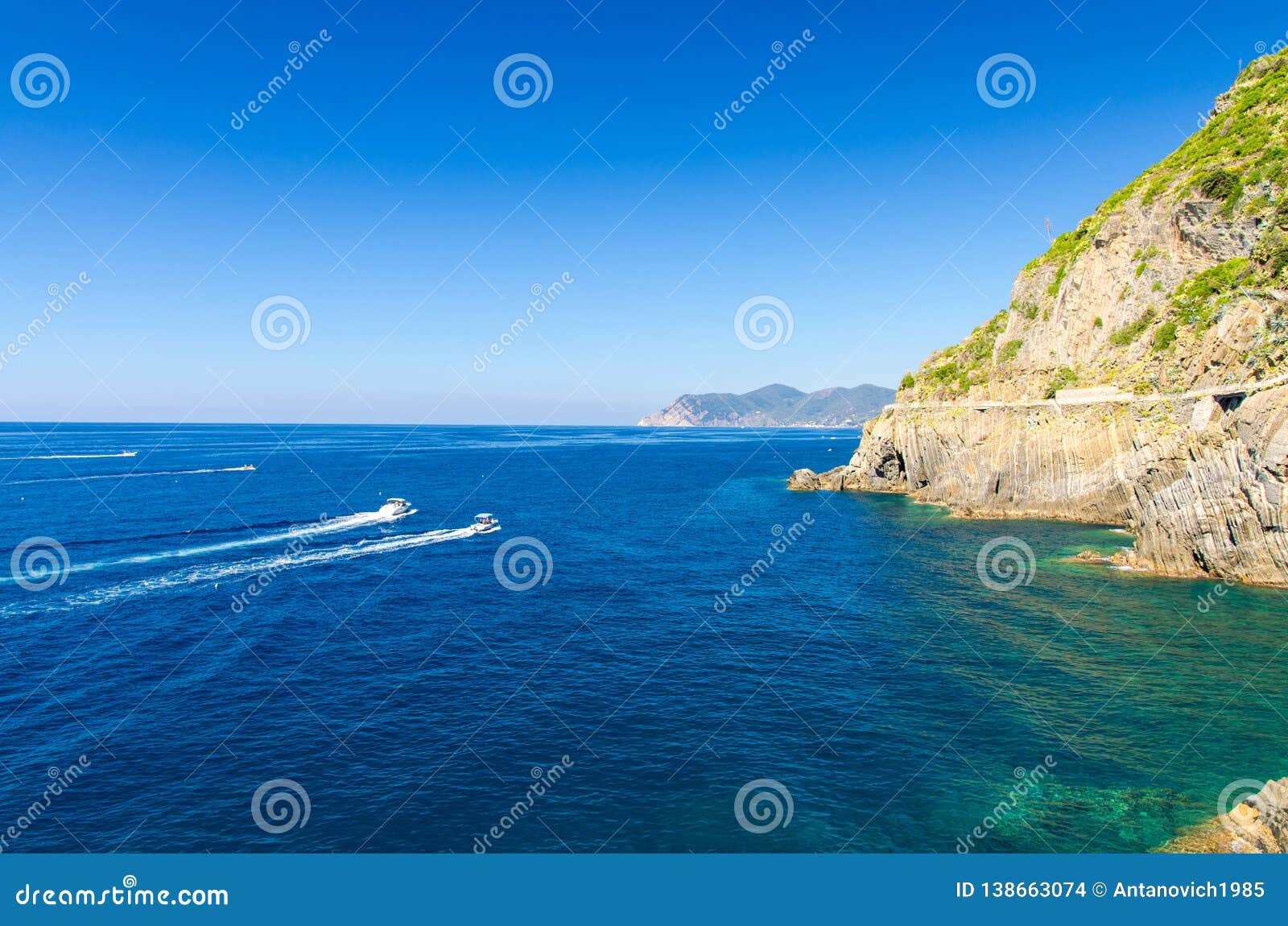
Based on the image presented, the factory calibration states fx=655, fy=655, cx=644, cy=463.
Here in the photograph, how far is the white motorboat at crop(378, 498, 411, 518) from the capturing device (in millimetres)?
95250

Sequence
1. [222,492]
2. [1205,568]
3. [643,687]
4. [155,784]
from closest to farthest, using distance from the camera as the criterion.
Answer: [155,784] < [643,687] < [1205,568] < [222,492]

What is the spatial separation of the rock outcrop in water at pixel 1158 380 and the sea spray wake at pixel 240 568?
72.7 m

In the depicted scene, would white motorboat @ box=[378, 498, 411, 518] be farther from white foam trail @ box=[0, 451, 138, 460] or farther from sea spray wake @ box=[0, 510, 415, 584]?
white foam trail @ box=[0, 451, 138, 460]

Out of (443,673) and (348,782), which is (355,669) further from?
(348,782)

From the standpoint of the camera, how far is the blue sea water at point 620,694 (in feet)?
89.6

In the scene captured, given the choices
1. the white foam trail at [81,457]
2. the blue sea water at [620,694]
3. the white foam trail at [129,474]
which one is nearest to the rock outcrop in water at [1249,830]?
the blue sea water at [620,694]

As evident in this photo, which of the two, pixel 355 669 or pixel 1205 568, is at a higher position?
pixel 1205 568

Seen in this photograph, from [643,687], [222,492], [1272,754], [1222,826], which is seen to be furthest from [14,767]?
[222,492]

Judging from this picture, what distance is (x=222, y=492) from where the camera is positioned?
11406 cm

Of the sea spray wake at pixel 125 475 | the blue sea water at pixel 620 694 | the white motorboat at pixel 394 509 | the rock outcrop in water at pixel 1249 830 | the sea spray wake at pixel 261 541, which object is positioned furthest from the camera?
the sea spray wake at pixel 125 475

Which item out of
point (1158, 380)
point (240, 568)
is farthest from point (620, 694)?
point (1158, 380)

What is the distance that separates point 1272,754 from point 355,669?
49628mm

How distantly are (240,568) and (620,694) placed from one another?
1831 inches

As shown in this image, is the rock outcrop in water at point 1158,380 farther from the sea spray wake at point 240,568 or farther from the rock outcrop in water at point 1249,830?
the sea spray wake at point 240,568
